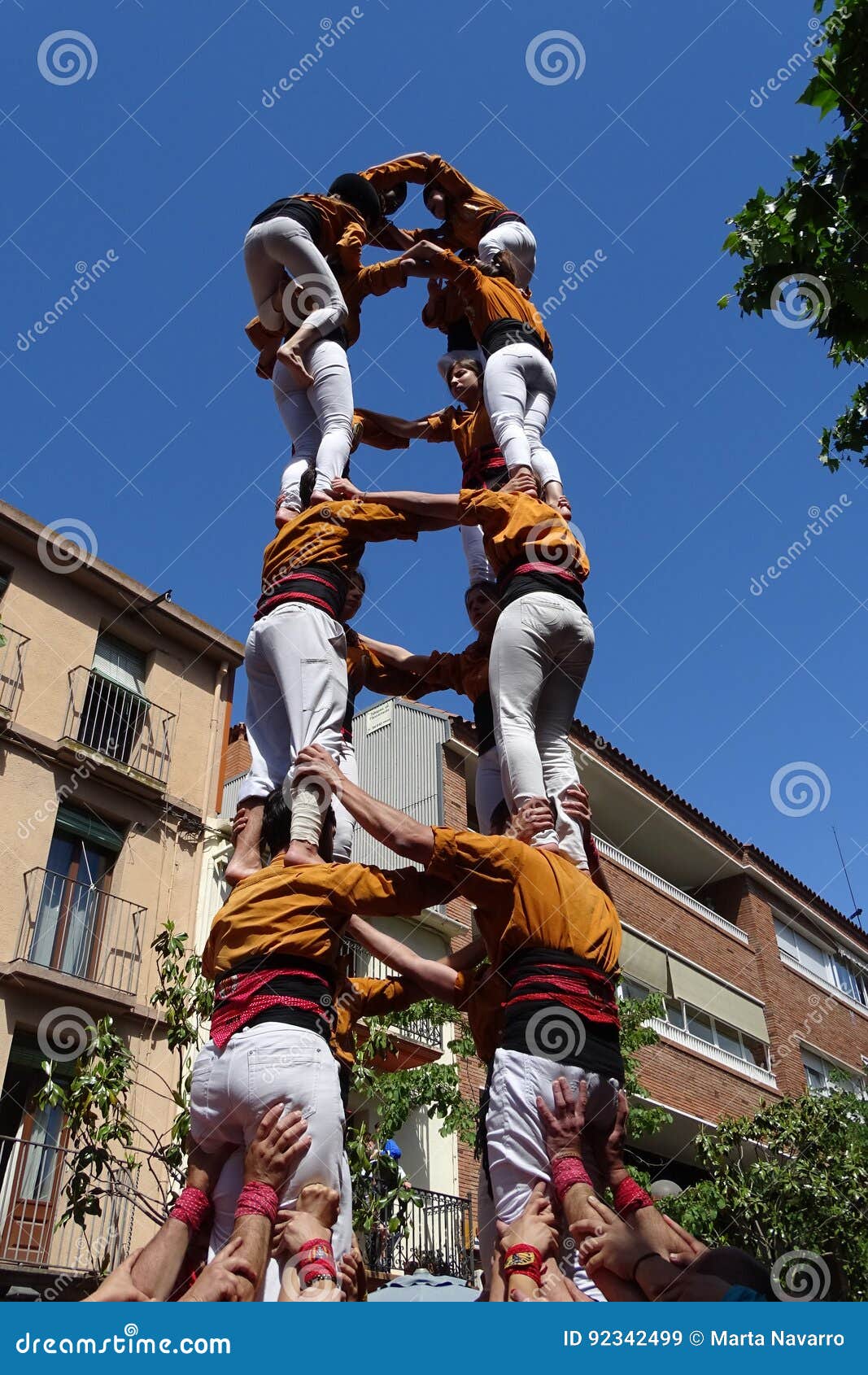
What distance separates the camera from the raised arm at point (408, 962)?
4047 millimetres

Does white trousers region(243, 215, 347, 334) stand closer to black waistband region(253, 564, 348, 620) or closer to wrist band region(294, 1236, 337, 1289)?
black waistband region(253, 564, 348, 620)

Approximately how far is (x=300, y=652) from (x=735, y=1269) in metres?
2.85

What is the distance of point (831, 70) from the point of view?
578 centimetres

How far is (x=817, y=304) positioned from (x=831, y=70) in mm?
1167

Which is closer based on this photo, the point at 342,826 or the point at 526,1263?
the point at 526,1263

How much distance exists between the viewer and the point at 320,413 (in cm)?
616

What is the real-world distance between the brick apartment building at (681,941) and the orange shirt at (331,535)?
11201 mm

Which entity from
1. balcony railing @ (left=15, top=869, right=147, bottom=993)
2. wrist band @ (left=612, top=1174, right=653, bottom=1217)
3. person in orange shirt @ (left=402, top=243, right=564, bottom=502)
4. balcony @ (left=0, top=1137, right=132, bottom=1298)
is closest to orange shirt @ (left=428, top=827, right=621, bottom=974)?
wrist band @ (left=612, top=1174, right=653, bottom=1217)

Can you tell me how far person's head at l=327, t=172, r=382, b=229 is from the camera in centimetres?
806

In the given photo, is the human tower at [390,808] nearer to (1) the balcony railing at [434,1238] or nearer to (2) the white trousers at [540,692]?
(2) the white trousers at [540,692]

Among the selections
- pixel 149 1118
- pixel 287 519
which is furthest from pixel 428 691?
pixel 149 1118

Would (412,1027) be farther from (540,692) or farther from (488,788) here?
(540,692)

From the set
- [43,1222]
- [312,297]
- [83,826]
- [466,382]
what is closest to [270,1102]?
[466,382]
